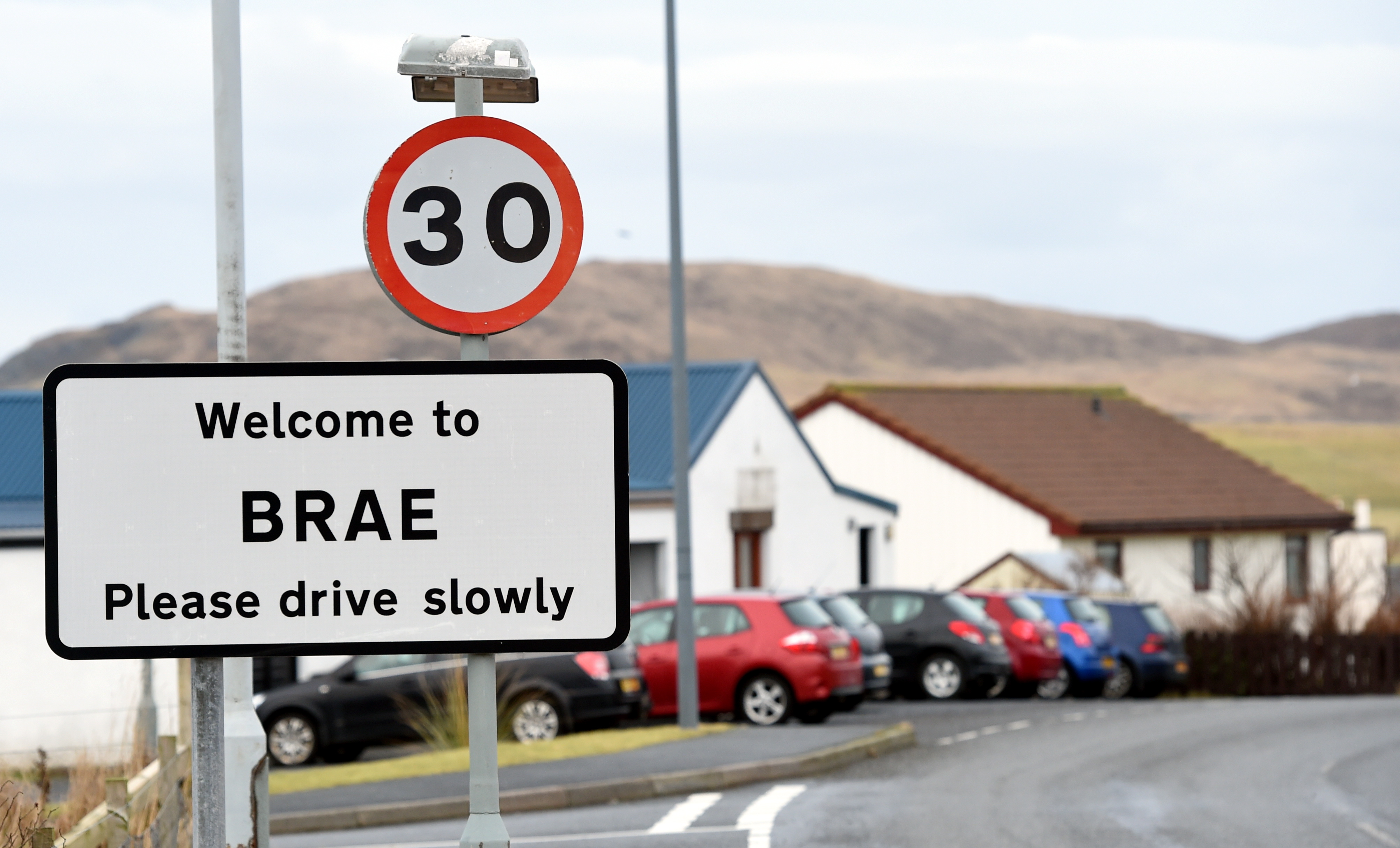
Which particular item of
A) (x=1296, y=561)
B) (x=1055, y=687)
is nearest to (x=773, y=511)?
(x=1055, y=687)

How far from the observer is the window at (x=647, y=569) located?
32688 millimetres

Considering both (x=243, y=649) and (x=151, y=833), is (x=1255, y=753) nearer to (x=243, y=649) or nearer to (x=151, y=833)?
(x=151, y=833)

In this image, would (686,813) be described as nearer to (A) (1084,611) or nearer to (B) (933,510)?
(A) (1084,611)

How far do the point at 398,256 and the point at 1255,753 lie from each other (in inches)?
618

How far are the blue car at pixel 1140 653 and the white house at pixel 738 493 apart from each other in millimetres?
7326

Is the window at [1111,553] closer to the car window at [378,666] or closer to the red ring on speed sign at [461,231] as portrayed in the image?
the car window at [378,666]

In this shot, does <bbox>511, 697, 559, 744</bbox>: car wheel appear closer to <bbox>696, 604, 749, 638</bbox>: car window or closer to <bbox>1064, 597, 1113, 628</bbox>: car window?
<bbox>696, 604, 749, 638</bbox>: car window

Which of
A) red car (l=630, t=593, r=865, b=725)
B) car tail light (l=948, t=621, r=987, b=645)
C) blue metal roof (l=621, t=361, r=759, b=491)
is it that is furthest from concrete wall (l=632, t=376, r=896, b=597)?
red car (l=630, t=593, r=865, b=725)

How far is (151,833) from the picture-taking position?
25.4ft

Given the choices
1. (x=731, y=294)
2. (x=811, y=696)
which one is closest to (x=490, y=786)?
(x=811, y=696)

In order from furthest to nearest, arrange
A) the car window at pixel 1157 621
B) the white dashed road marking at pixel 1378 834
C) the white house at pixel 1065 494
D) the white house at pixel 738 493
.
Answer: the white house at pixel 1065 494, the white house at pixel 738 493, the car window at pixel 1157 621, the white dashed road marking at pixel 1378 834

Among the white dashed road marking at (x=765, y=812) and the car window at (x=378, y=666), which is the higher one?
the car window at (x=378, y=666)

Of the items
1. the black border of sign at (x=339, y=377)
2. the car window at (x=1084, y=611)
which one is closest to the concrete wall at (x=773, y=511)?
the car window at (x=1084, y=611)

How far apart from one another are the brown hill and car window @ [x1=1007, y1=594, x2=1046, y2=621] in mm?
129607
